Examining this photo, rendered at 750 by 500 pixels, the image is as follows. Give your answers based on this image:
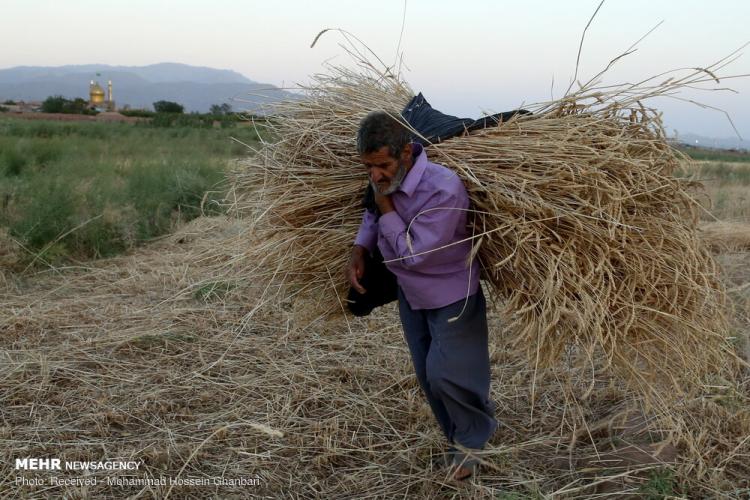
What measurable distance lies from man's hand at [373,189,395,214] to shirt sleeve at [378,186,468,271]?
0.07 ft

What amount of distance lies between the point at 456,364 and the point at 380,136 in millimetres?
828

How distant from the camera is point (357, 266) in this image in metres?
2.58

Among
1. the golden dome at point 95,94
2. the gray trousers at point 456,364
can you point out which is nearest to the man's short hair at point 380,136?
the gray trousers at point 456,364

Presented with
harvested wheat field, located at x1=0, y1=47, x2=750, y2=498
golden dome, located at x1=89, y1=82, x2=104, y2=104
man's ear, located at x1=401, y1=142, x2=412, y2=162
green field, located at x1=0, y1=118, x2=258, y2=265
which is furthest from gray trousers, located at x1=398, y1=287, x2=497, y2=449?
golden dome, located at x1=89, y1=82, x2=104, y2=104

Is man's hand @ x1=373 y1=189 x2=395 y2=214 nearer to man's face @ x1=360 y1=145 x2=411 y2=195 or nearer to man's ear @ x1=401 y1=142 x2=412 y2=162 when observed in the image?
man's face @ x1=360 y1=145 x2=411 y2=195

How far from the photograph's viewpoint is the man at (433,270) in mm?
2250

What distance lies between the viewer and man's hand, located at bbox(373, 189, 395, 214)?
233 cm

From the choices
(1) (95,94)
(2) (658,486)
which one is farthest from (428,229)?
(1) (95,94)

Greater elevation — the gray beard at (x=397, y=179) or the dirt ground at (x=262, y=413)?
the gray beard at (x=397, y=179)

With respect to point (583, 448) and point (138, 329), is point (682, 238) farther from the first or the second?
point (138, 329)

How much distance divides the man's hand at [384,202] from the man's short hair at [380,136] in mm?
153

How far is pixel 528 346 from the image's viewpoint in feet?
7.84

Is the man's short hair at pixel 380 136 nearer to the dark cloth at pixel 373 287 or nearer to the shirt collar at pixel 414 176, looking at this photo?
the shirt collar at pixel 414 176

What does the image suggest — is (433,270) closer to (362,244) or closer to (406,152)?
(362,244)
